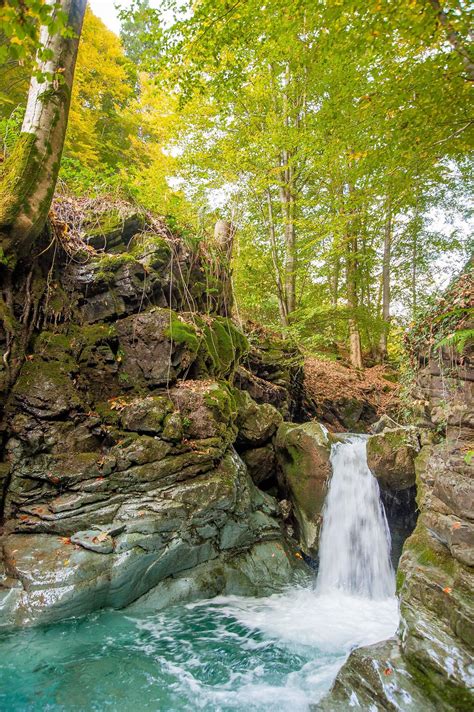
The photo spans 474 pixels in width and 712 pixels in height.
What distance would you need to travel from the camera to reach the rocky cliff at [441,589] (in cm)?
273

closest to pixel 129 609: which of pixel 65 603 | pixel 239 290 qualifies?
pixel 65 603

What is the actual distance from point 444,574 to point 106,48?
58.6 ft

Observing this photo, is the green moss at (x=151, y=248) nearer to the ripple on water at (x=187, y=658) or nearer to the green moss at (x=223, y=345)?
the green moss at (x=223, y=345)

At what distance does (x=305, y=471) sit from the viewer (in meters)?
6.88

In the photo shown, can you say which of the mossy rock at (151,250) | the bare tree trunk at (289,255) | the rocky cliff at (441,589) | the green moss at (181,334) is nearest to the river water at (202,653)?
the rocky cliff at (441,589)

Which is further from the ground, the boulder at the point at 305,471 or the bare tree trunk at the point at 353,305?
the bare tree trunk at the point at 353,305

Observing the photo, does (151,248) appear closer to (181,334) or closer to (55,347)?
(181,334)

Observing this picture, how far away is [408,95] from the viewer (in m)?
4.49

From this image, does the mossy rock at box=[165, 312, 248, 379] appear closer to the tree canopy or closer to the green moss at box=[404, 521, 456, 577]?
the tree canopy

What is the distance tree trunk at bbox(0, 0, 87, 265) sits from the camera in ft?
15.3

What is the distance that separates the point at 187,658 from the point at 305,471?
379 centimetres

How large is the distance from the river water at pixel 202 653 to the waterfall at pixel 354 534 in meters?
0.14

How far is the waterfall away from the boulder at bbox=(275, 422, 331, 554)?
0.53 feet

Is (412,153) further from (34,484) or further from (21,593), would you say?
(21,593)
